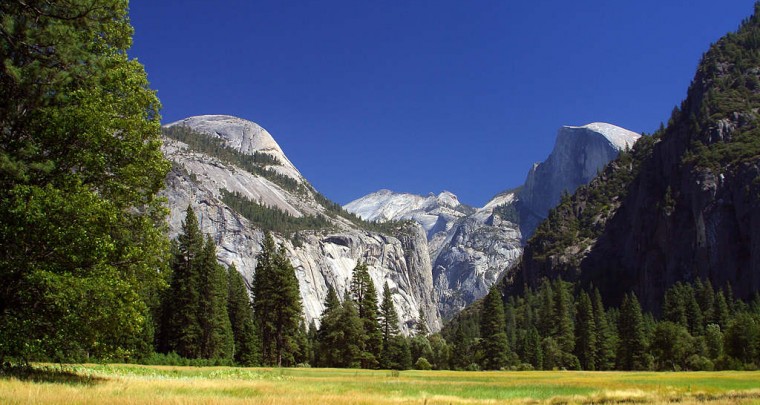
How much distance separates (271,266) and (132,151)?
49792 millimetres

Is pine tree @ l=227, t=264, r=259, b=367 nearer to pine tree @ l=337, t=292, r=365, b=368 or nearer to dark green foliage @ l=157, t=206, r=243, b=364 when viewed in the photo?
dark green foliage @ l=157, t=206, r=243, b=364

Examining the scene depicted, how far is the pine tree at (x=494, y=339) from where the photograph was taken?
92.8 meters

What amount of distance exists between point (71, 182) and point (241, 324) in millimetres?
64112

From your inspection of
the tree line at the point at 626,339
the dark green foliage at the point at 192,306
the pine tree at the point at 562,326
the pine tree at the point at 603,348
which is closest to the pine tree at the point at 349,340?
the dark green foliage at the point at 192,306

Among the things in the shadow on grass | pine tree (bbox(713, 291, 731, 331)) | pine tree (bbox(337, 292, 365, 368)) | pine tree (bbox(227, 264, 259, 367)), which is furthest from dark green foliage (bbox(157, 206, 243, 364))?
pine tree (bbox(713, 291, 731, 331))

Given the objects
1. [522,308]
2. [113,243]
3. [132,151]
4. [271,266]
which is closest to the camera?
[113,243]

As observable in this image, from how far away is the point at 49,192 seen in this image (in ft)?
56.3

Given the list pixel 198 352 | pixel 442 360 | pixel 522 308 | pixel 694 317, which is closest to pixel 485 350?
pixel 442 360

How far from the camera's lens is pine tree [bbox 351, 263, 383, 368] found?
2881 inches

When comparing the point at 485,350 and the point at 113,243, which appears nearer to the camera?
the point at 113,243

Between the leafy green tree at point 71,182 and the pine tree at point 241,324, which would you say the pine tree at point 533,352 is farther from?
the leafy green tree at point 71,182

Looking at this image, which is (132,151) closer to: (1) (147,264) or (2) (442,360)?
(1) (147,264)

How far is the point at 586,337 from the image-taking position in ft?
328

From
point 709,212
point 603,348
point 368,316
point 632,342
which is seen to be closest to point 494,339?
point 603,348
